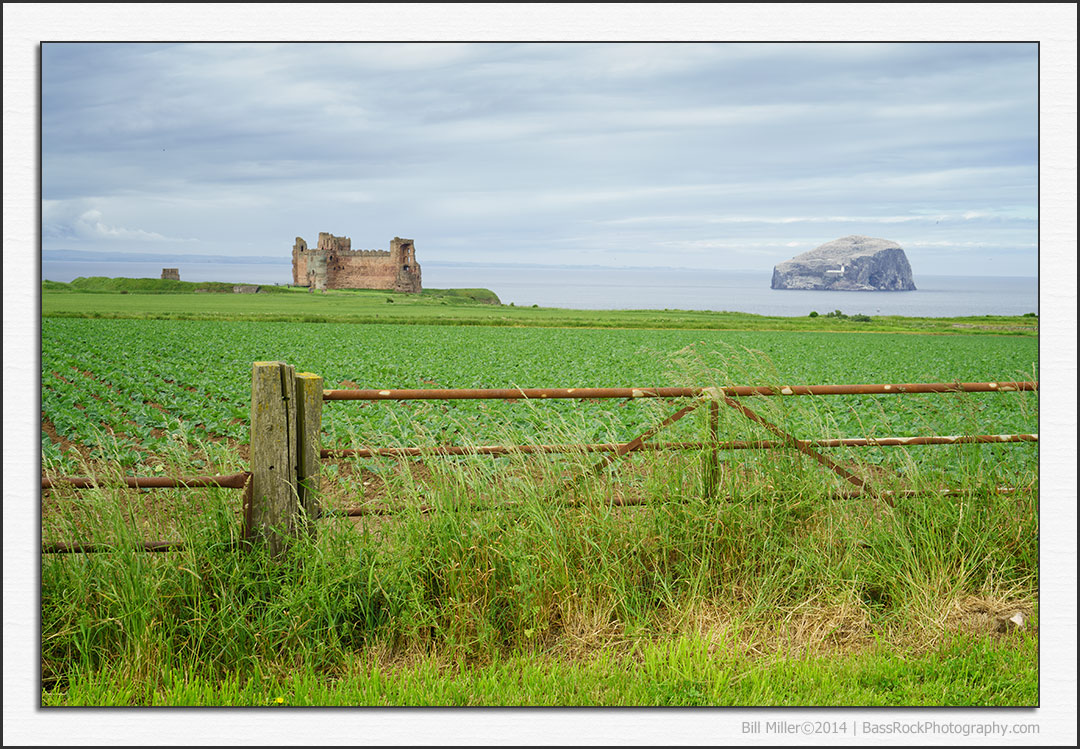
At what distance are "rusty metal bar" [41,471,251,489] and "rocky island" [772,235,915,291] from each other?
263 feet

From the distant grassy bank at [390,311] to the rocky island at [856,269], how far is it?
1656 cm

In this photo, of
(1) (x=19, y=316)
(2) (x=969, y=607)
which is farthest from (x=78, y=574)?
(2) (x=969, y=607)

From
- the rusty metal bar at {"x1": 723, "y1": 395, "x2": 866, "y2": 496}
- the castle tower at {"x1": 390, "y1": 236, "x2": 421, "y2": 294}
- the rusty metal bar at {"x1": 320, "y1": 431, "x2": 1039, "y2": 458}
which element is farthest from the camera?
the castle tower at {"x1": 390, "y1": 236, "x2": 421, "y2": 294}

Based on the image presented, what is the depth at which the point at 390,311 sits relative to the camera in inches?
2350

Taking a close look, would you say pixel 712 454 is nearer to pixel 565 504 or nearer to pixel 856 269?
pixel 565 504

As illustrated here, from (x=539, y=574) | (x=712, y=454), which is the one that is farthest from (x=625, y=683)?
(x=712, y=454)

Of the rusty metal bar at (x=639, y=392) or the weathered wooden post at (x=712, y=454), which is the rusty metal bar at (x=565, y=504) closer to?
the weathered wooden post at (x=712, y=454)

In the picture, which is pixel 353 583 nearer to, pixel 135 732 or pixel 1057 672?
pixel 135 732

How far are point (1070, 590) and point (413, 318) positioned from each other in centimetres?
5096

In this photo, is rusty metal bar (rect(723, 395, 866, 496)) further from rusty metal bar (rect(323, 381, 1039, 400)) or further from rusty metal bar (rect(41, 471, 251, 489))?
rusty metal bar (rect(41, 471, 251, 489))

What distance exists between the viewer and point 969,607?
385 centimetres

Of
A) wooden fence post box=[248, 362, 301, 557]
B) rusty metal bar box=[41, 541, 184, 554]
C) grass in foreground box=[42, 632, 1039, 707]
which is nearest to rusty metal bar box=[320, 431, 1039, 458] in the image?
wooden fence post box=[248, 362, 301, 557]

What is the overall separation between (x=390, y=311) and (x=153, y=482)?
57.6 m

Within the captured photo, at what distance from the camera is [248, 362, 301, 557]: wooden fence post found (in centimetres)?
362
